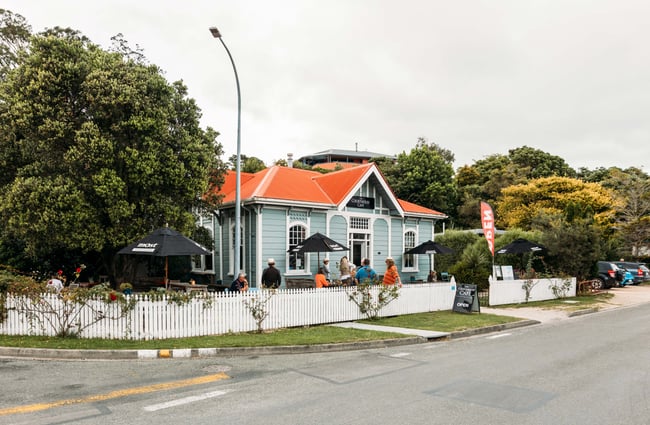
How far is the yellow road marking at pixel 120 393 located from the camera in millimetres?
6121

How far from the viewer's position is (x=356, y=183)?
22.7 meters

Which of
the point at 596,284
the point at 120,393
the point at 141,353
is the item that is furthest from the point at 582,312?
the point at 120,393

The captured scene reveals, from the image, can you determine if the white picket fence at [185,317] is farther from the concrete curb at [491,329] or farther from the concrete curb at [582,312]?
the concrete curb at [582,312]

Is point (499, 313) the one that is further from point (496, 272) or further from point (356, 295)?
point (356, 295)

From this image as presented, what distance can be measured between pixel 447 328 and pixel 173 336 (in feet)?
22.5

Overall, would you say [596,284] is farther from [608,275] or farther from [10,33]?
[10,33]

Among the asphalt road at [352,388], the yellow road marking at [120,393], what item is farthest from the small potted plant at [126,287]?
the yellow road marking at [120,393]

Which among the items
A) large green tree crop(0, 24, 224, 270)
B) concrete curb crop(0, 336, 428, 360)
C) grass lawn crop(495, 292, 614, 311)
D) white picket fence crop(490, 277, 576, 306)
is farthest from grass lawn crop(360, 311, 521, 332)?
large green tree crop(0, 24, 224, 270)

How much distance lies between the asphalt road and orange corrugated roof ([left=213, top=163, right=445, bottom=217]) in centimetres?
1160

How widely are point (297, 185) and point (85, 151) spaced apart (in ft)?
33.2

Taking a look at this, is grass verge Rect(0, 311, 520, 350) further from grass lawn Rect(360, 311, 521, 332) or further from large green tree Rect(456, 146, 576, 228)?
large green tree Rect(456, 146, 576, 228)

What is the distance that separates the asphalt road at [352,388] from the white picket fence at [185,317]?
1622mm

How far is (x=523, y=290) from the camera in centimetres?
2011

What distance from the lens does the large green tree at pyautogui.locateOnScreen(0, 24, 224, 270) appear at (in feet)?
48.0
